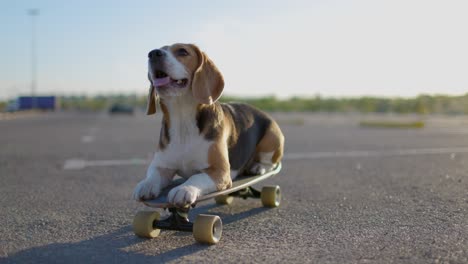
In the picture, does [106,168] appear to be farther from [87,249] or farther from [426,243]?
[426,243]

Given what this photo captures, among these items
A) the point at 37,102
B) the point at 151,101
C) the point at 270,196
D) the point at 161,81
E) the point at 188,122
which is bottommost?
the point at 37,102

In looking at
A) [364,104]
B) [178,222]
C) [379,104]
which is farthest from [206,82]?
[364,104]

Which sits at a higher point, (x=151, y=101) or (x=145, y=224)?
(x=151, y=101)

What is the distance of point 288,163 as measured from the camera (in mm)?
8352

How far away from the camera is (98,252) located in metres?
3.28

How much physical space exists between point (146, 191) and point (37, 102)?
74.8 metres

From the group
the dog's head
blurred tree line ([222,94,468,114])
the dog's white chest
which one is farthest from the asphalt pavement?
blurred tree line ([222,94,468,114])

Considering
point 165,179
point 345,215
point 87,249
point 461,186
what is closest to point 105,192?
point 165,179

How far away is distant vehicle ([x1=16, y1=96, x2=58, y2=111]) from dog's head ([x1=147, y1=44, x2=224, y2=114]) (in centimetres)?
7324

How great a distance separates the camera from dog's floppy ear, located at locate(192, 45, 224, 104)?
3816mm

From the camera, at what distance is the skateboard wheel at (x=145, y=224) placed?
3.54m

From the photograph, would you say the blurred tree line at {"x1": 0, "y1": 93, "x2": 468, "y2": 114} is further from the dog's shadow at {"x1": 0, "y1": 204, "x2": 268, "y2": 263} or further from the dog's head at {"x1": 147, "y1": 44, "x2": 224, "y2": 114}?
the dog's shadow at {"x1": 0, "y1": 204, "x2": 268, "y2": 263}

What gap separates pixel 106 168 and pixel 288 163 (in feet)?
9.48

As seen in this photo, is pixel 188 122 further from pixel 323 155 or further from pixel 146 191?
pixel 323 155
